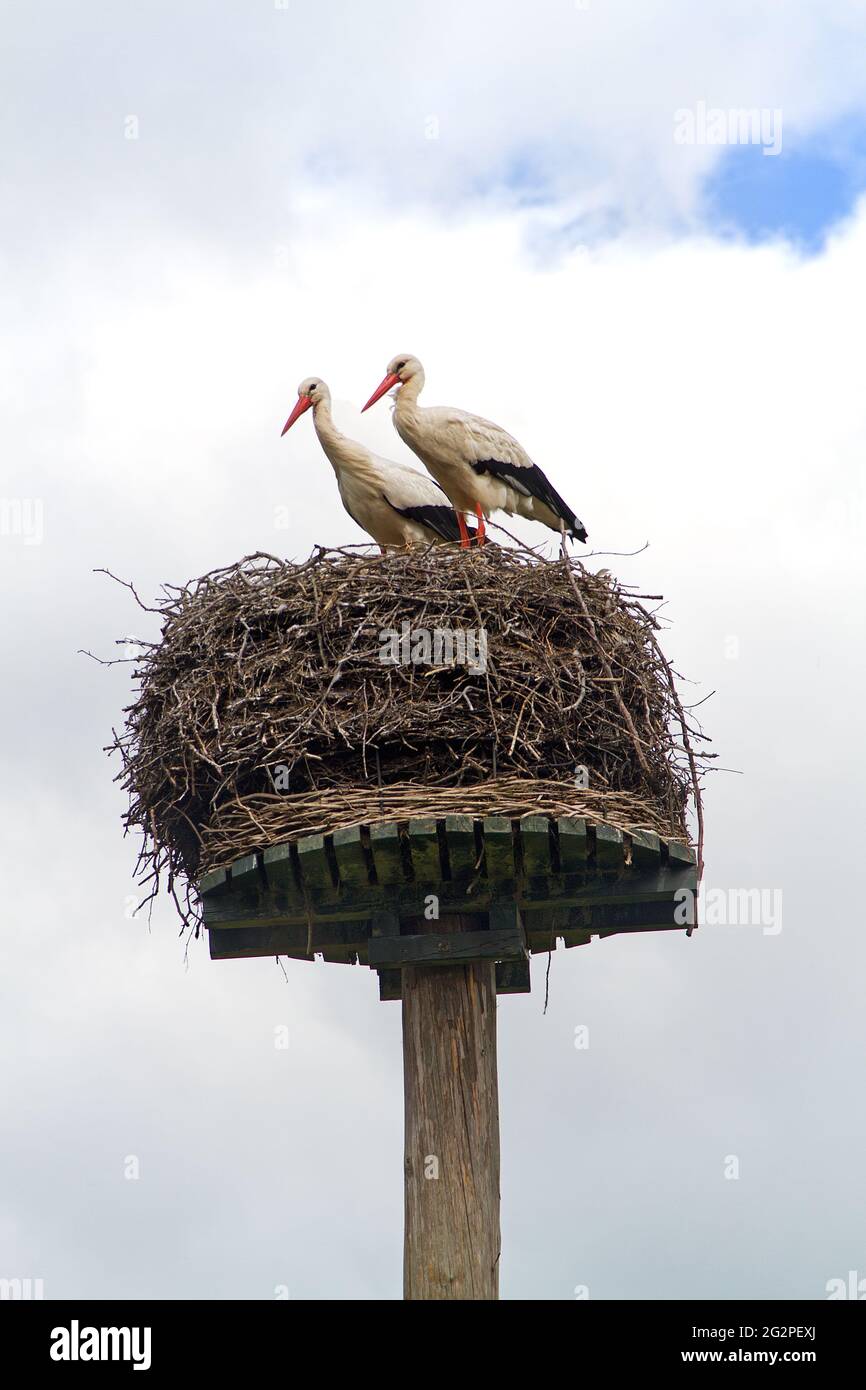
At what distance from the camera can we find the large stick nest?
22.1ft

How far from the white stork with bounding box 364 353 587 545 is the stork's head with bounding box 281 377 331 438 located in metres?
0.45

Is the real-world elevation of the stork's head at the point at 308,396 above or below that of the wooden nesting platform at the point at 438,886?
above

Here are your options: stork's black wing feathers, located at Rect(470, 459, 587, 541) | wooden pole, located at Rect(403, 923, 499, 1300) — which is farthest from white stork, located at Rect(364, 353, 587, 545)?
wooden pole, located at Rect(403, 923, 499, 1300)

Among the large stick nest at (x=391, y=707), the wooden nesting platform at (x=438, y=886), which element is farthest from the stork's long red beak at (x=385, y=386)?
the wooden nesting platform at (x=438, y=886)

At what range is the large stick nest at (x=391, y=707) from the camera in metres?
6.72

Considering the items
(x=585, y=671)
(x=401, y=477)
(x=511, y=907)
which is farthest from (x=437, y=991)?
(x=401, y=477)

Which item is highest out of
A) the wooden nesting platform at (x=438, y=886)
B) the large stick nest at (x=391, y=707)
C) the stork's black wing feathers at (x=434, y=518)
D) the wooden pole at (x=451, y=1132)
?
the stork's black wing feathers at (x=434, y=518)

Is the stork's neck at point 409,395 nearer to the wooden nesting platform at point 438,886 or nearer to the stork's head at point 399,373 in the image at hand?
the stork's head at point 399,373

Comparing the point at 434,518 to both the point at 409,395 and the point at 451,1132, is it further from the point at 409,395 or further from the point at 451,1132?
the point at 451,1132

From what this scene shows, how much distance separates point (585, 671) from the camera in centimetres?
712

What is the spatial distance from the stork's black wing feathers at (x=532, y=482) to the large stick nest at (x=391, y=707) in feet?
7.05

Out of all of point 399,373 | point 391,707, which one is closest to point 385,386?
point 399,373

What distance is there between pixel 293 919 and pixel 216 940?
401 mm

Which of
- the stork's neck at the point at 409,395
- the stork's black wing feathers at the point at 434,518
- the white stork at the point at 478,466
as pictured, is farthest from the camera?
the stork's neck at the point at 409,395
